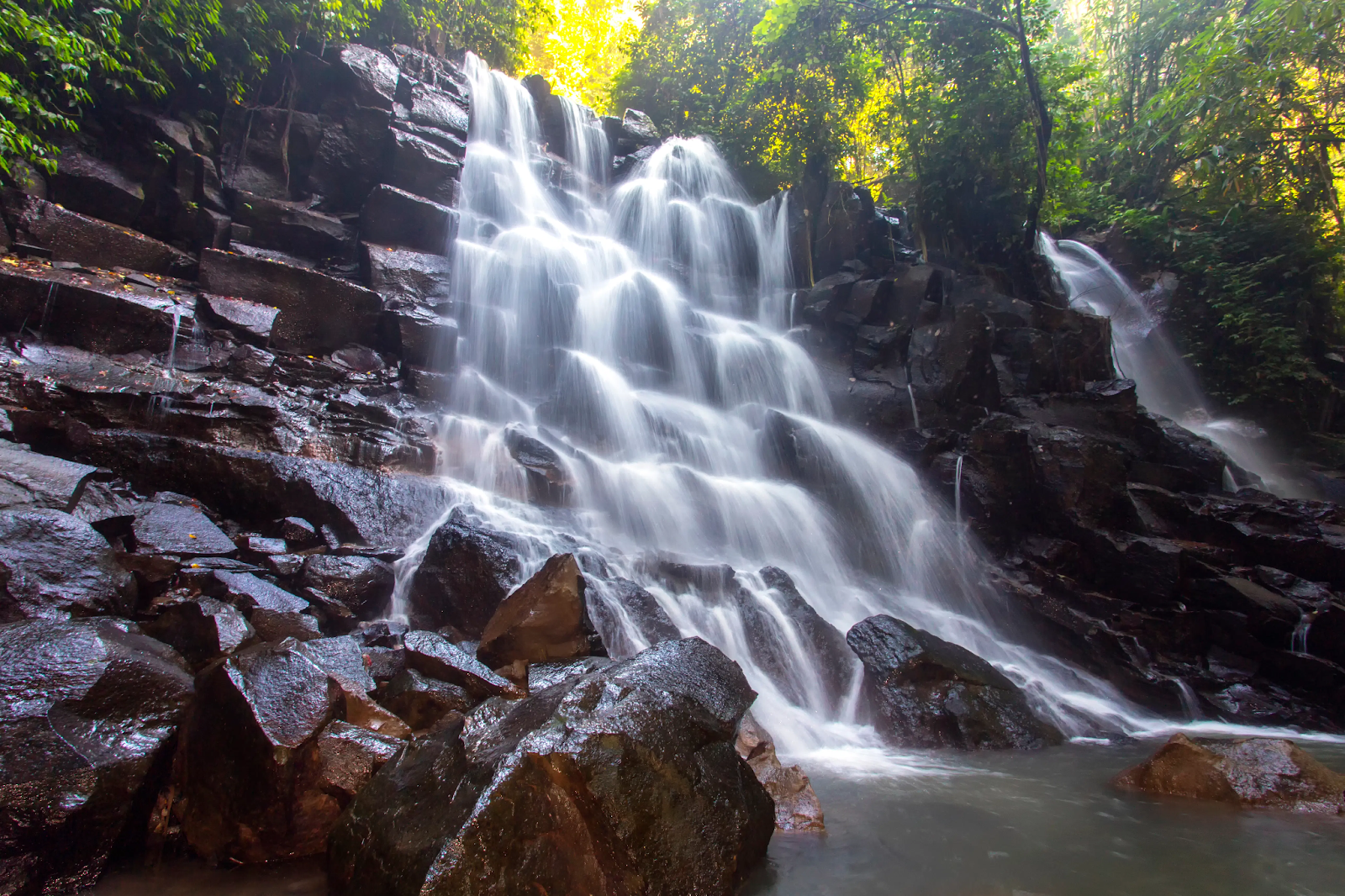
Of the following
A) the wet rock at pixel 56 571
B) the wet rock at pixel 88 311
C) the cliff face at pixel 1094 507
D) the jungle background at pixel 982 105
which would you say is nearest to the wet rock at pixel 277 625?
the wet rock at pixel 56 571

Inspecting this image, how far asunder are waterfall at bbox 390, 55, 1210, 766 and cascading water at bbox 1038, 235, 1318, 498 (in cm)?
702

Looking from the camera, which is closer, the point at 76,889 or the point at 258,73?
the point at 76,889

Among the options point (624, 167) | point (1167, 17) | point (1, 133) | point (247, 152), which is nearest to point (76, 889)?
point (1, 133)

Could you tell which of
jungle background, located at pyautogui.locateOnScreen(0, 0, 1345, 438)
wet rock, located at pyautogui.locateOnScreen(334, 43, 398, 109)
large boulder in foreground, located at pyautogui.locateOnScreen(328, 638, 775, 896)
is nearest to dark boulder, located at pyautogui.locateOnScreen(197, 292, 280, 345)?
jungle background, located at pyautogui.locateOnScreen(0, 0, 1345, 438)

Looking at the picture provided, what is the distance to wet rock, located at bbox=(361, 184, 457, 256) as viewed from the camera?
13.3 m

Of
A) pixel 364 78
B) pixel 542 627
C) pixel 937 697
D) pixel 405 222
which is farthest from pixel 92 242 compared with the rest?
pixel 937 697

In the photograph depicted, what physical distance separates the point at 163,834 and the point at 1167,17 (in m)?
29.0

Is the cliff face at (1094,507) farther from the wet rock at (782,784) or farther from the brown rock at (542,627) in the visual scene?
the brown rock at (542,627)

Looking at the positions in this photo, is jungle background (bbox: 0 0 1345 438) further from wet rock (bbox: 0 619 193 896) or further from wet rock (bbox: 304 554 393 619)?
wet rock (bbox: 0 619 193 896)

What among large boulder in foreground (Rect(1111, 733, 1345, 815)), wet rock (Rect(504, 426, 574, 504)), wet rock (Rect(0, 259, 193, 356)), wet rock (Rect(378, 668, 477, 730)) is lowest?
large boulder in foreground (Rect(1111, 733, 1345, 815))

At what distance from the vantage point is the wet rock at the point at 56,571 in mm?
4078

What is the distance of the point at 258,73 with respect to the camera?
1361cm

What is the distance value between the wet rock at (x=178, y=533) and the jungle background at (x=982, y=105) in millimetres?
5722

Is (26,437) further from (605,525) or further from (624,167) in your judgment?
(624,167)
